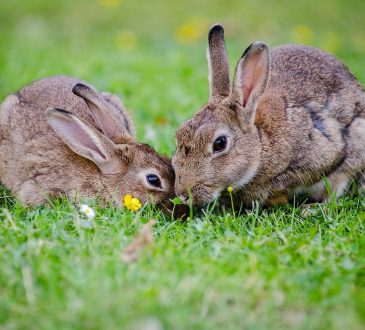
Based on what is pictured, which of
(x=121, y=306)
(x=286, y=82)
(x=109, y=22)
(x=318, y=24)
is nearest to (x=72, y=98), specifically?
(x=286, y=82)

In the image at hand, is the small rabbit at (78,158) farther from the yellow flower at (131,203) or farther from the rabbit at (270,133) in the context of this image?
the rabbit at (270,133)

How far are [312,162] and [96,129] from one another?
7.08 feet

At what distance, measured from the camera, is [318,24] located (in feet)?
45.6

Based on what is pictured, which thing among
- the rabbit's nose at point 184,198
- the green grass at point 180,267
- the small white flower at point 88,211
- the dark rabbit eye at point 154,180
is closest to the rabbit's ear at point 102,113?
the dark rabbit eye at point 154,180

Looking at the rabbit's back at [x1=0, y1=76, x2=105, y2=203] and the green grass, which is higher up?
the rabbit's back at [x1=0, y1=76, x2=105, y2=203]

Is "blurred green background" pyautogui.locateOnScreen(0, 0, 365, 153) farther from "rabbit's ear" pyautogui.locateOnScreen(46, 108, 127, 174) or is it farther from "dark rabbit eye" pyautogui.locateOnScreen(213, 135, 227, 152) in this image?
"dark rabbit eye" pyautogui.locateOnScreen(213, 135, 227, 152)

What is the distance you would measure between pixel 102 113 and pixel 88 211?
51.4 inches

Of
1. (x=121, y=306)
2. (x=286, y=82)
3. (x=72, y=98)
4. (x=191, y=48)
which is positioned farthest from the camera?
(x=191, y=48)

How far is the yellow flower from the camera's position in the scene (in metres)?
5.44

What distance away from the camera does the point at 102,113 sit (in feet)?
19.6

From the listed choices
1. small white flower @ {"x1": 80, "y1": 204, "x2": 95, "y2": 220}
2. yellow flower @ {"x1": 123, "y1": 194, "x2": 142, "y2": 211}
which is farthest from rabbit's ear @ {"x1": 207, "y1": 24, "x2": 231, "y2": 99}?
small white flower @ {"x1": 80, "y1": 204, "x2": 95, "y2": 220}

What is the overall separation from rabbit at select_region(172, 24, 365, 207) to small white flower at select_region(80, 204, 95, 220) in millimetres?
811

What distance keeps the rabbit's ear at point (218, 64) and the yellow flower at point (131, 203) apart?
129 cm

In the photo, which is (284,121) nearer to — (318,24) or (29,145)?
(29,145)
